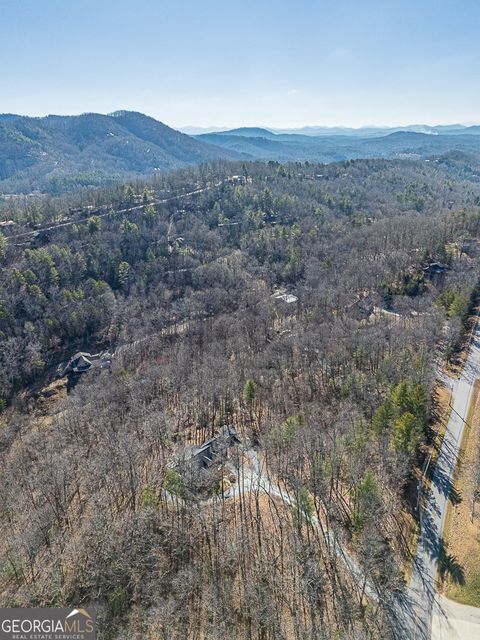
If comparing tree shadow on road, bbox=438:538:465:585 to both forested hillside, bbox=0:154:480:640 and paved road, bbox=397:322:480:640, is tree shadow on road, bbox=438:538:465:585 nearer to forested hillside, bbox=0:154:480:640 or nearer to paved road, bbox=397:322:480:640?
paved road, bbox=397:322:480:640

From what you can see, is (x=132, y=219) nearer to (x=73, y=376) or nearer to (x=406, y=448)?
(x=73, y=376)

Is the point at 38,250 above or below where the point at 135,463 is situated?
above

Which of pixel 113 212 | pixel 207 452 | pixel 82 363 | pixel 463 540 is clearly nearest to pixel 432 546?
pixel 463 540

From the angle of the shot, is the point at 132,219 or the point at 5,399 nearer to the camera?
the point at 5,399

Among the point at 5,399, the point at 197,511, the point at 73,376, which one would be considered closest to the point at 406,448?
the point at 197,511

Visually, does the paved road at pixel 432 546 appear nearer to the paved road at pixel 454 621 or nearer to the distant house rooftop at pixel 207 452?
the paved road at pixel 454 621
